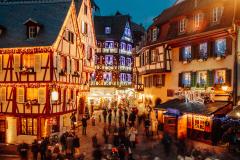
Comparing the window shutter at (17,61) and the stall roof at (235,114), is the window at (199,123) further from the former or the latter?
the window shutter at (17,61)

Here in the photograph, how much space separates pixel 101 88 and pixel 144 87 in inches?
665

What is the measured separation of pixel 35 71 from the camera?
103 ft

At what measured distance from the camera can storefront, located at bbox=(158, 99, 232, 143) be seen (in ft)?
87.4

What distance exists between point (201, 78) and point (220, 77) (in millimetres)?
2571

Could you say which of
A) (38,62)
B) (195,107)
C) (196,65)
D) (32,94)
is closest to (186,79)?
(196,65)

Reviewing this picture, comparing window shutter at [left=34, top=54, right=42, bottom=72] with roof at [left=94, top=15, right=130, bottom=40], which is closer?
window shutter at [left=34, top=54, right=42, bottom=72]

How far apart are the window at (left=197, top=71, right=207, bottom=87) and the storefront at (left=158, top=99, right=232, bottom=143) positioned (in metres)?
2.11

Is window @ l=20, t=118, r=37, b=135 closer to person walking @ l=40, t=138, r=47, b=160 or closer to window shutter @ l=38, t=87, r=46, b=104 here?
window shutter @ l=38, t=87, r=46, b=104

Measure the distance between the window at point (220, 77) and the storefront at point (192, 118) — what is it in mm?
1956

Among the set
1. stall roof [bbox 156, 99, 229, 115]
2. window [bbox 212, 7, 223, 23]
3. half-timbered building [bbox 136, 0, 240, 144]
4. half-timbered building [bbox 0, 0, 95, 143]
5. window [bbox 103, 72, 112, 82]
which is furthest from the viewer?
window [bbox 103, 72, 112, 82]

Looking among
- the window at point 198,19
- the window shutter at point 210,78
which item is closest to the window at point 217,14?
the window at point 198,19

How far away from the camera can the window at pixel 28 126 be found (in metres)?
31.5

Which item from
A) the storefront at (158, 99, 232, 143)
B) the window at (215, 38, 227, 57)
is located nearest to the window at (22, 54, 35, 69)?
the storefront at (158, 99, 232, 143)

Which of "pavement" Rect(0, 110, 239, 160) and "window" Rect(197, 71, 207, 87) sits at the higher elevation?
"window" Rect(197, 71, 207, 87)
